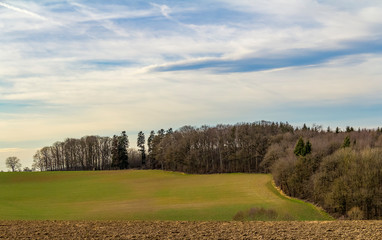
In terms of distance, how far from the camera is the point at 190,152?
109625mm

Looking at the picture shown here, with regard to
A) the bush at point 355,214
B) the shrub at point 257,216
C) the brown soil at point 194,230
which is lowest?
the bush at point 355,214

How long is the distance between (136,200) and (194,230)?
42625 mm

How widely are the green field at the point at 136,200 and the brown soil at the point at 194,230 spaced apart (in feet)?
57.2

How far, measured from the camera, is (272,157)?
86062 mm

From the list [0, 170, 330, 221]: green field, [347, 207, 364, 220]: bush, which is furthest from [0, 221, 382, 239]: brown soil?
[347, 207, 364, 220]: bush

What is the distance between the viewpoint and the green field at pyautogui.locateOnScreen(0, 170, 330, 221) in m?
40.6

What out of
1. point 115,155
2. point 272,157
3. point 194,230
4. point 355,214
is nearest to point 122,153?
point 115,155

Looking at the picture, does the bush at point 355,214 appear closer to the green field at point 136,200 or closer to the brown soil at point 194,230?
the green field at point 136,200

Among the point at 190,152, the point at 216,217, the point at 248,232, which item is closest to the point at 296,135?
the point at 190,152

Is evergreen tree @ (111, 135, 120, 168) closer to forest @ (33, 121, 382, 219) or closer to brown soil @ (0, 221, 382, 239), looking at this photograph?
forest @ (33, 121, 382, 219)

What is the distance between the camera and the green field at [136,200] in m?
40.6

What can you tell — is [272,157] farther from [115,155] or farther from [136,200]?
[115,155]

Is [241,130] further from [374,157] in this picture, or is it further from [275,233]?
[275,233]

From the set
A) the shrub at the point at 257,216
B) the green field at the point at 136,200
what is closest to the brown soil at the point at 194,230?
the shrub at the point at 257,216
